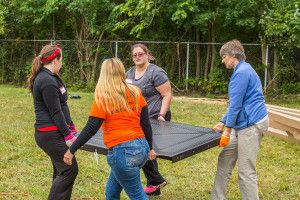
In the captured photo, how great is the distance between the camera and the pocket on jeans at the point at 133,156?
2924 millimetres

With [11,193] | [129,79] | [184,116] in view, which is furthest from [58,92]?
[184,116]

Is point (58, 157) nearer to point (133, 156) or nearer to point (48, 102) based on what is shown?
point (48, 102)

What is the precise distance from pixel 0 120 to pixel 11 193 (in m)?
4.67

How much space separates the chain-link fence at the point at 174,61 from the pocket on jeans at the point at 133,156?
1140cm

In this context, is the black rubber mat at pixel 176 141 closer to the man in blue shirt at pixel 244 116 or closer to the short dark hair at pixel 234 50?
the man in blue shirt at pixel 244 116

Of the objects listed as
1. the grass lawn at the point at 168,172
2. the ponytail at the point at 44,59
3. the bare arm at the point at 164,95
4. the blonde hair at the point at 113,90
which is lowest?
the grass lawn at the point at 168,172

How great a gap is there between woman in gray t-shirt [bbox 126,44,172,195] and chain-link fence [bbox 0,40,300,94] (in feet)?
32.4

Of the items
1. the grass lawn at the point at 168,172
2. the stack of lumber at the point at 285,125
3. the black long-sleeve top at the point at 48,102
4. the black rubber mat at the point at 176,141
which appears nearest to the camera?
the black rubber mat at the point at 176,141

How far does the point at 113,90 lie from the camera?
2926 millimetres

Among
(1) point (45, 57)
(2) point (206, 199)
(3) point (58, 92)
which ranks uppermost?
(1) point (45, 57)

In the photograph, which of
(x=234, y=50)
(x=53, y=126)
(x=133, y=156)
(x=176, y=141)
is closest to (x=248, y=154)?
(x=176, y=141)

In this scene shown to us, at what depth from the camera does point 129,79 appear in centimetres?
455

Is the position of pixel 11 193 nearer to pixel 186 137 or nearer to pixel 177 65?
pixel 186 137

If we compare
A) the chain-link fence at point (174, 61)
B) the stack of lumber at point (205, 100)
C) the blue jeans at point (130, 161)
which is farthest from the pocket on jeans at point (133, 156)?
the chain-link fence at point (174, 61)
